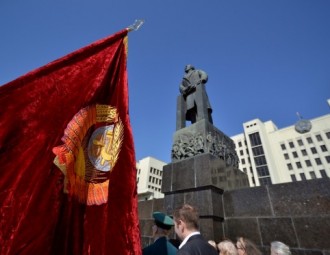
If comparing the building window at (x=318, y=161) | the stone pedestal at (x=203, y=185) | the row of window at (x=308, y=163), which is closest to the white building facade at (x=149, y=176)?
the row of window at (x=308, y=163)

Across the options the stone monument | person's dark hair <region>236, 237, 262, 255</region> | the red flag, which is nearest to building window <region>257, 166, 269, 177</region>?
the stone monument

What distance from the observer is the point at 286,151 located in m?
59.0

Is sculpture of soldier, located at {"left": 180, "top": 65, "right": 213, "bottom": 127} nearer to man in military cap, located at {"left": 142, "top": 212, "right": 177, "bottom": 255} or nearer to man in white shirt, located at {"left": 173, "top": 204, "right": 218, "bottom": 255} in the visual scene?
man in military cap, located at {"left": 142, "top": 212, "right": 177, "bottom": 255}

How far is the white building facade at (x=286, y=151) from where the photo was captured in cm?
5391

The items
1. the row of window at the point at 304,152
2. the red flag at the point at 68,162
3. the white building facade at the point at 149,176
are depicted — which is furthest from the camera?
the white building facade at the point at 149,176

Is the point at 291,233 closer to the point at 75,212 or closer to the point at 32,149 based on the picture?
the point at 75,212

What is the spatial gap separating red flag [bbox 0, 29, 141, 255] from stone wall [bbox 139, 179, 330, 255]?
107 inches

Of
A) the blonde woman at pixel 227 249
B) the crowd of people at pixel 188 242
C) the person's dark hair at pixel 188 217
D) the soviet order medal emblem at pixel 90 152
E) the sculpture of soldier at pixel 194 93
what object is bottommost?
the blonde woman at pixel 227 249

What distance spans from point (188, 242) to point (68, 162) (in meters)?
1.48

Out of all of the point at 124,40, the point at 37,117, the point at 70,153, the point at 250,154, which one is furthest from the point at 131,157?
the point at 250,154

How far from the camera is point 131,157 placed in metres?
2.45

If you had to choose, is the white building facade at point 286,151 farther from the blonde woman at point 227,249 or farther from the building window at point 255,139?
the blonde woman at point 227,249

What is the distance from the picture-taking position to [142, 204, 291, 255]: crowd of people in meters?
1.98

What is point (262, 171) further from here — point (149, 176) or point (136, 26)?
point (136, 26)
